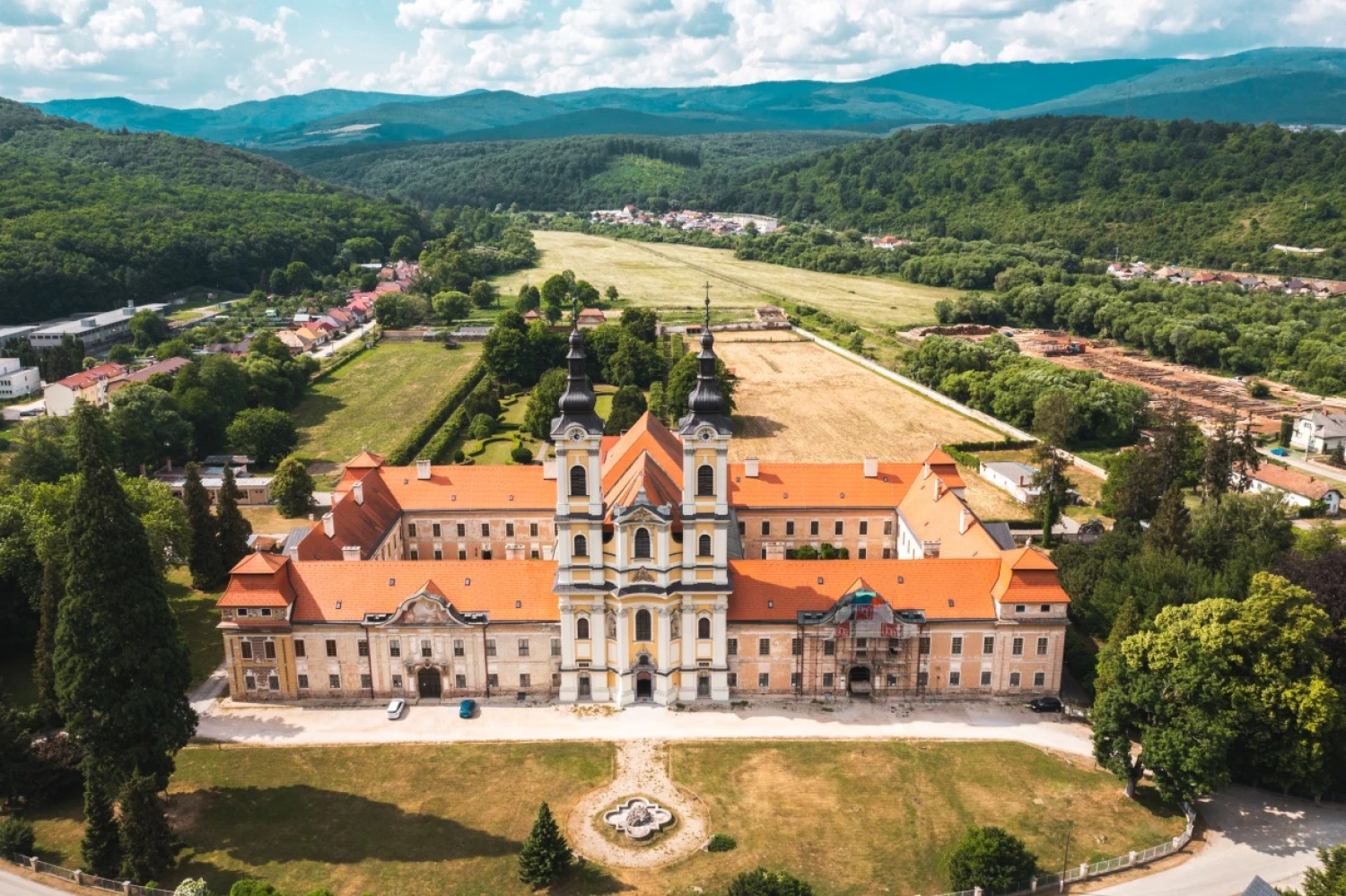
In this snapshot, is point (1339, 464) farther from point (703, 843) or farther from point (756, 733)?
point (703, 843)

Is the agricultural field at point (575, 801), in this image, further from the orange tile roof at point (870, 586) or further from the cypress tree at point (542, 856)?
the orange tile roof at point (870, 586)

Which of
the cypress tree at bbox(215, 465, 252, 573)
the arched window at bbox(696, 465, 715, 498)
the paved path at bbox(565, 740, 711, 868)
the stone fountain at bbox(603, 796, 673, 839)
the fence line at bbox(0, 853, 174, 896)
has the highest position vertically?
the arched window at bbox(696, 465, 715, 498)

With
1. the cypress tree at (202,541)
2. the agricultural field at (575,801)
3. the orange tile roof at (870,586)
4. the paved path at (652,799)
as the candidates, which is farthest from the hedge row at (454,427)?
the paved path at (652,799)

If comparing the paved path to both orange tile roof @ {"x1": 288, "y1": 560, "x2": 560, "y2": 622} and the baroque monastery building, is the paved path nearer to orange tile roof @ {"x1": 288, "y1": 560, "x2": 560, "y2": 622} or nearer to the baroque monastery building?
the baroque monastery building

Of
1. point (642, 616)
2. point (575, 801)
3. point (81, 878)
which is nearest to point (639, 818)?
point (575, 801)

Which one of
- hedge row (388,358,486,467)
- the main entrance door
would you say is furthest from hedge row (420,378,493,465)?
the main entrance door

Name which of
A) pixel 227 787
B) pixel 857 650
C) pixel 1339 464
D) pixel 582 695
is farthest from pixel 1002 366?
pixel 227 787
